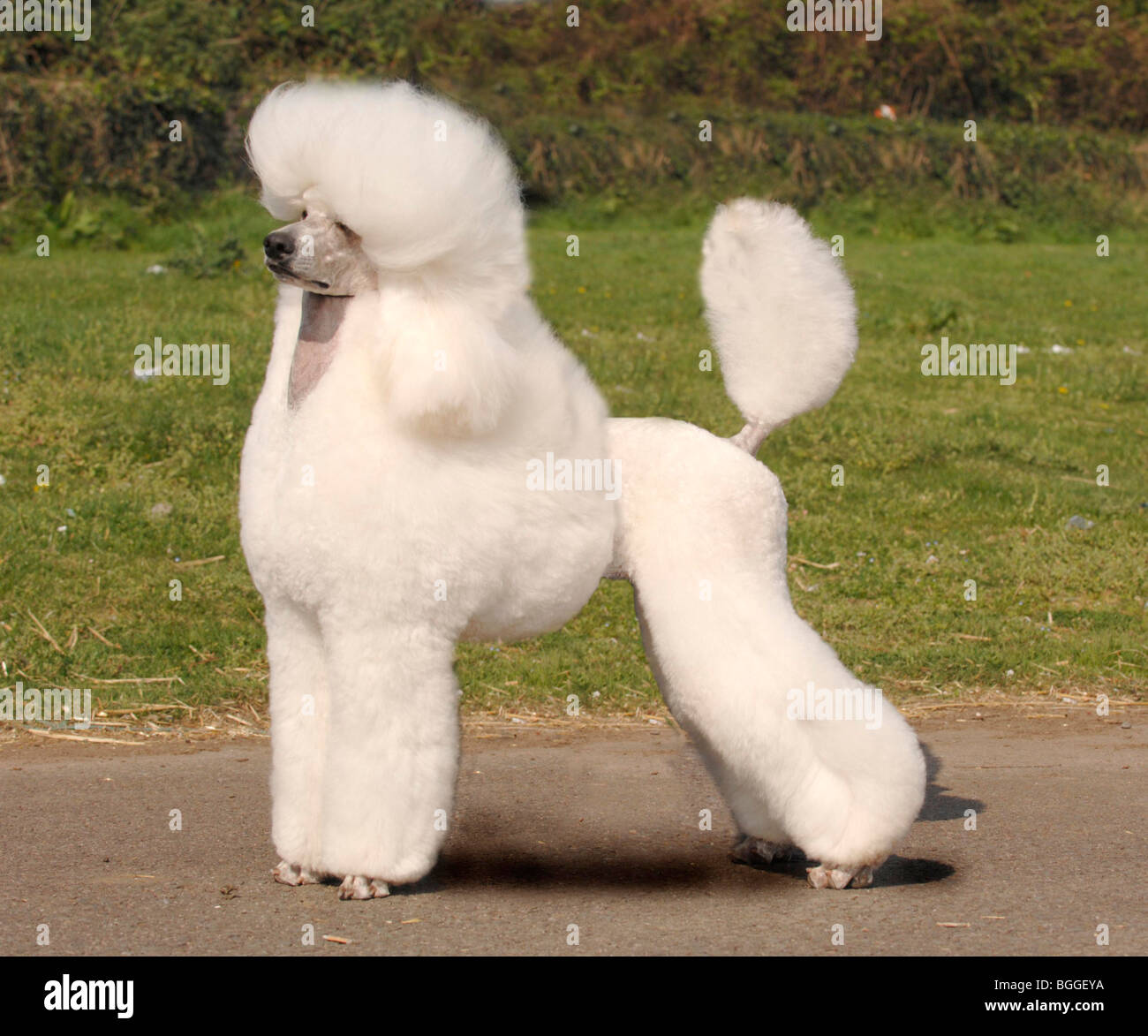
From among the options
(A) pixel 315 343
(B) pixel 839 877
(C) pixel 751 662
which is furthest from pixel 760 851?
(A) pixel 315 343

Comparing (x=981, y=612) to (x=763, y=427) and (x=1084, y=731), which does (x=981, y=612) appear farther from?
(x=763, y=427)

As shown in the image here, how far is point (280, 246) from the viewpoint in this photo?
11.1ft

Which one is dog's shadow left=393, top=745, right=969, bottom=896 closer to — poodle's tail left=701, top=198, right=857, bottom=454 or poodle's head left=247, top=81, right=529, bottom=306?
poodle's tail left=701, top=198, right=857, bottom=454

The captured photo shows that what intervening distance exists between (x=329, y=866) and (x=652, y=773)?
1.60 meters

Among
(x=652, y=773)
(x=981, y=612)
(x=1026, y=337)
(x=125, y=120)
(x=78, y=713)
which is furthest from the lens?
(x=125, y=120)

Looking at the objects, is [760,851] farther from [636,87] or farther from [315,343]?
[636,87]

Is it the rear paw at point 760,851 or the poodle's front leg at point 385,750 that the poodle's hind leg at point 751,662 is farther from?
the poodle's front leg at point 385,750

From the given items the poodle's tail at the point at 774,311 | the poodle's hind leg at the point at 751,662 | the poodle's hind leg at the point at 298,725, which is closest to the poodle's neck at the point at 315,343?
the poodle's hind leg at the point at 298,725

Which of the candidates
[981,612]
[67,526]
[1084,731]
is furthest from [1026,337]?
[67,526]

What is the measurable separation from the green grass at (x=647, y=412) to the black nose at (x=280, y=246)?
2.53 meters

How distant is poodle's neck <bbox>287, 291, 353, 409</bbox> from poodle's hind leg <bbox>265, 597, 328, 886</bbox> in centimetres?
53

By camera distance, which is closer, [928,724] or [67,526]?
[928,724]

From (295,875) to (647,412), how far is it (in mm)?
5662

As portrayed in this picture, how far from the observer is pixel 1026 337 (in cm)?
1195
